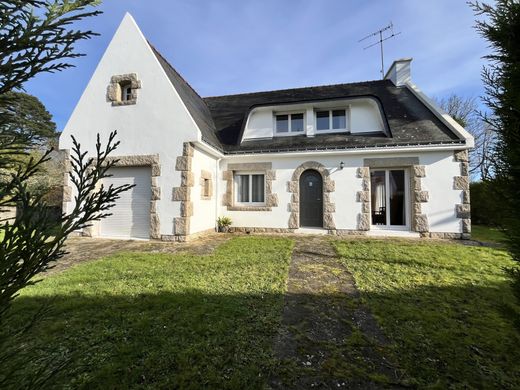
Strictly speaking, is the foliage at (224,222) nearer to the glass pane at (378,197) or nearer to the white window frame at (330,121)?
the white window frame at (330,121)

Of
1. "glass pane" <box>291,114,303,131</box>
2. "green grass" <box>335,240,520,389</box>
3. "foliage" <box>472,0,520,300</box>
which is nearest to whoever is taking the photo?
"foliage" <box>472,0,520,300</box>

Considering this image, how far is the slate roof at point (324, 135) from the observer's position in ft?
30.7

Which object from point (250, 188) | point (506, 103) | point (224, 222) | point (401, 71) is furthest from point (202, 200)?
point (401, 71)

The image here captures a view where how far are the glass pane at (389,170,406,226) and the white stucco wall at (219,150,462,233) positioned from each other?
0.75m

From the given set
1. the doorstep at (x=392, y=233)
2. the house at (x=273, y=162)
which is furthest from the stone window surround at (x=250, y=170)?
the doorstep at (x=392, y=233)

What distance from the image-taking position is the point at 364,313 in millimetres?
3557

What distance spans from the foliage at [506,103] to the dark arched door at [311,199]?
7.66 metres

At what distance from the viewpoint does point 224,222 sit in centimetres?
1026

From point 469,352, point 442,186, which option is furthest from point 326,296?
point 442,186

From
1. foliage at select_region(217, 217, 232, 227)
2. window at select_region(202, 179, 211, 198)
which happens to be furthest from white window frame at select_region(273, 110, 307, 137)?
foliage at select_region(217, 217, 232, 227)

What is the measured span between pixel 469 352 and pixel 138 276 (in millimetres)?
5201

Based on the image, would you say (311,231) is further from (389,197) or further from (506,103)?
(506,103)

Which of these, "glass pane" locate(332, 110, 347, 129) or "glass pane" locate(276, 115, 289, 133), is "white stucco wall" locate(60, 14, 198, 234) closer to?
"glass pane" locate(276, 115, 289, 133)

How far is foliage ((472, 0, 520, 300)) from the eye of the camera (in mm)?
2068
